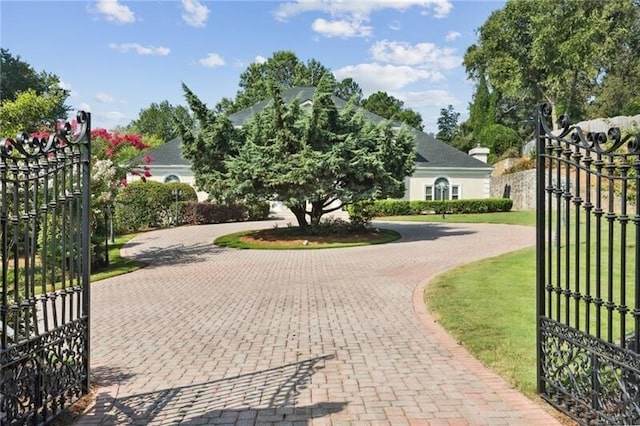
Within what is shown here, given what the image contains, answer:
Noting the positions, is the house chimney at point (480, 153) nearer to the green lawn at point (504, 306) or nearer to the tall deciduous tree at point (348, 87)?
the green lawn at point (504, 306)

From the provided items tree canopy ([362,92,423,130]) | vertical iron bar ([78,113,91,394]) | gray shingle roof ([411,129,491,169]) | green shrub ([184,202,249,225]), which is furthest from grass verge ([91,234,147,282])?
tree canopy ([362,92,423,130])

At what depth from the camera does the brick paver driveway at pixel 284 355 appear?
4.11 metres

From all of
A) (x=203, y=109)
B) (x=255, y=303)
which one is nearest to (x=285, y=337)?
(x=255, y=303)

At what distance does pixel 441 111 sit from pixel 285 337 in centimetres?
8559

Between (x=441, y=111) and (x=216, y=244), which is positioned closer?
(x=216, y=244)

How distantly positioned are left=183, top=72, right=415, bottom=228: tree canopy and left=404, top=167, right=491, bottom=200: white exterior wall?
52.4ft

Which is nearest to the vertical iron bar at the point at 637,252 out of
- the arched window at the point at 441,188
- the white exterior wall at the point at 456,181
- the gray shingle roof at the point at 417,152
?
the gray shingle roof at the point at 417,152

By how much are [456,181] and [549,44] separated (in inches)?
564

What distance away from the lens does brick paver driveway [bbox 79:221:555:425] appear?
13.5 feet

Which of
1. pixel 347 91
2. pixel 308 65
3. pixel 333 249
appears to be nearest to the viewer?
pixel 333 249

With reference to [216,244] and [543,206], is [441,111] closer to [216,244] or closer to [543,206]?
[216,244]

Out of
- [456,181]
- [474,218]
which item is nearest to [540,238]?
[474,218]

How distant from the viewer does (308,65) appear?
62500 mm

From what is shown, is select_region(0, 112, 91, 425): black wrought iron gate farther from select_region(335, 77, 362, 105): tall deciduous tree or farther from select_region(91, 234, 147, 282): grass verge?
select_region(335, 77, 362, 105): tall deciduous tree
